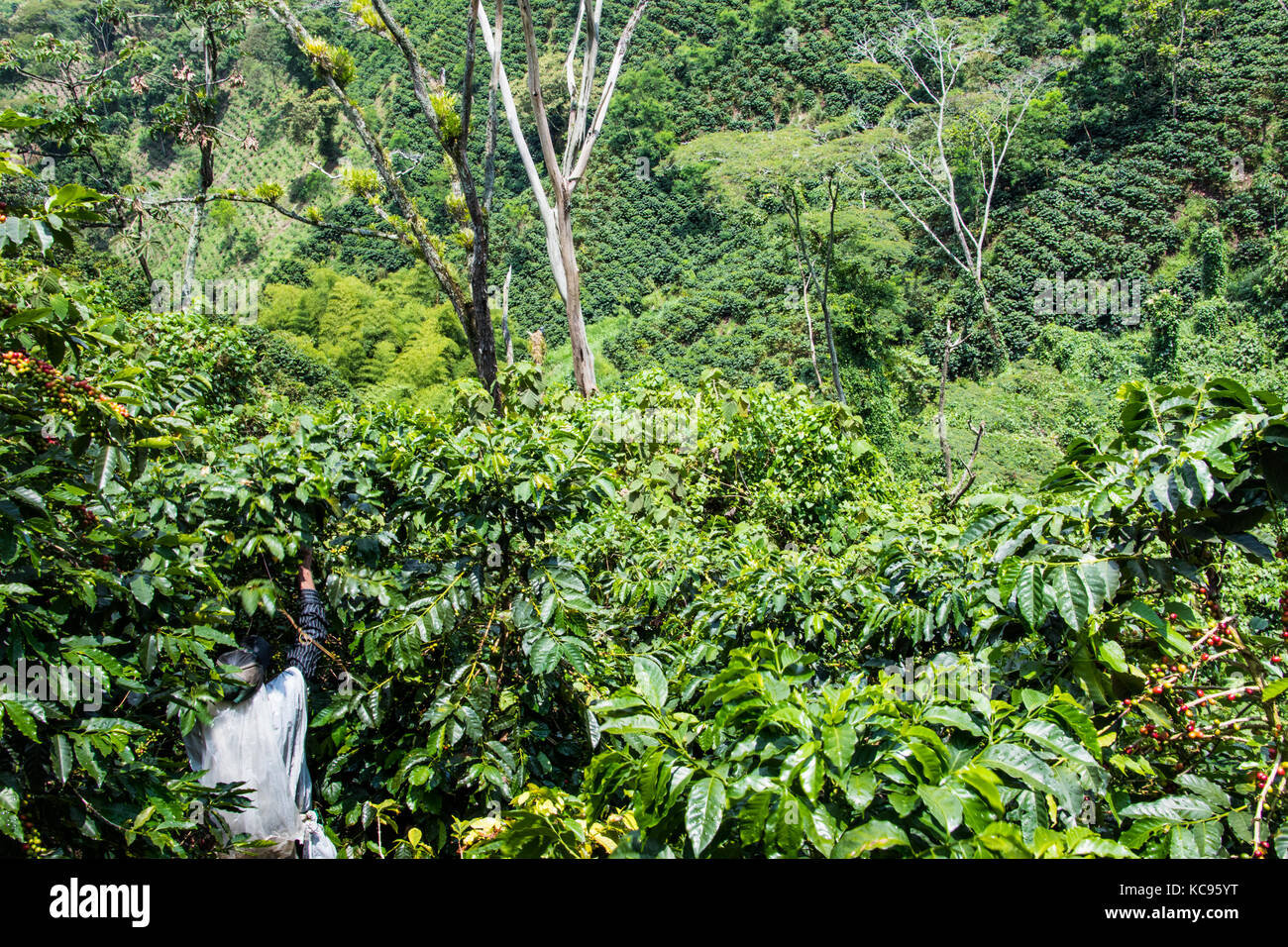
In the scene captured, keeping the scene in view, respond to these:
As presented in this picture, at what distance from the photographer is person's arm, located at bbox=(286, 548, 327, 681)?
2.51 m

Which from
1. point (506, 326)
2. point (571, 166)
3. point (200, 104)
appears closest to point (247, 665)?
point (571, 166)

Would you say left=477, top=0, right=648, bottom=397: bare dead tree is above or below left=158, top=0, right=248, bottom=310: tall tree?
below

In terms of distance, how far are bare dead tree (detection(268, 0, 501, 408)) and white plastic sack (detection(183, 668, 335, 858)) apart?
3293 millimetres

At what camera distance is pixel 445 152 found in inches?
221

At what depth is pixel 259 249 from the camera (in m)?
33.0

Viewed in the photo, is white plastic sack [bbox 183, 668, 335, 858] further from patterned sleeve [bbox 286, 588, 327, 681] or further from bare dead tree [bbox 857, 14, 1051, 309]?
bare dead tree [bbox 857, 14, 1051, 309]

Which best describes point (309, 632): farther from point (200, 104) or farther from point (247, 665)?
point (200, 104)

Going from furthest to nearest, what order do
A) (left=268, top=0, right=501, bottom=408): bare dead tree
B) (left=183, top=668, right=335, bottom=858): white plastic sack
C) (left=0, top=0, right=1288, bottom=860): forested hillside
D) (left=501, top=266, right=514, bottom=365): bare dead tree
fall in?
(left=501, top=266, right=514, bottom=365): bare dead tree
(left=268, top=0, right=501, bottom=408): bare dead tree
(left=183, top=668, right=335, bottom=858): white plastic sack
(left=0, top=0, right=1288, bottom=860): forested hillside

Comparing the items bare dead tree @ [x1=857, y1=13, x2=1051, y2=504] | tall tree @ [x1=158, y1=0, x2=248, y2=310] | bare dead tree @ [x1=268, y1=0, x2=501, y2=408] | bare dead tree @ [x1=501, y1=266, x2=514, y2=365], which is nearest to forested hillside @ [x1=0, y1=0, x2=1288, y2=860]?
bare dead tree @ [x1=268, y1=0, x2=501, y2=408]

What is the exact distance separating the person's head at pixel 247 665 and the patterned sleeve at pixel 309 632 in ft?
0.30

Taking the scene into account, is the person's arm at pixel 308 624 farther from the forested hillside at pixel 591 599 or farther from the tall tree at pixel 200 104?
the tall tree at pixel 200 104

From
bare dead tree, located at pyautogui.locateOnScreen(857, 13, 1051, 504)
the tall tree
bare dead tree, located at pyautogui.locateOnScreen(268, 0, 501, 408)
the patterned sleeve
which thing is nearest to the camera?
the patterned sleeve

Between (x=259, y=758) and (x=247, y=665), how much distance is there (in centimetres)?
30
